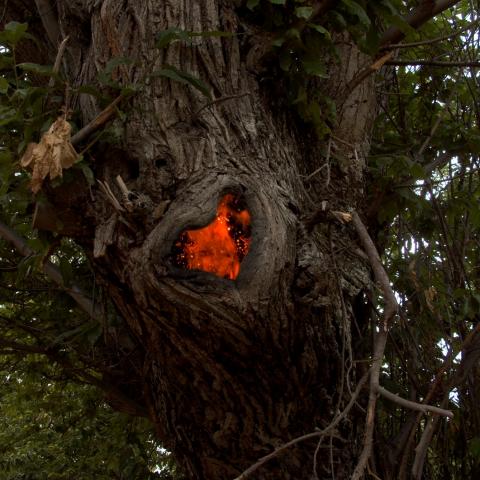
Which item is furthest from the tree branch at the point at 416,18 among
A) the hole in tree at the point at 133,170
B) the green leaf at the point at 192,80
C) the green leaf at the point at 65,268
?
the green leaf at the point at 65,268

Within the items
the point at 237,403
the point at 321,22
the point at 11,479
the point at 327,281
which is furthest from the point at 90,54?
the point at 11,479

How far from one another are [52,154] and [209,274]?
0.68 m

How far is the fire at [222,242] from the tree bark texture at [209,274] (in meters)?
0.11

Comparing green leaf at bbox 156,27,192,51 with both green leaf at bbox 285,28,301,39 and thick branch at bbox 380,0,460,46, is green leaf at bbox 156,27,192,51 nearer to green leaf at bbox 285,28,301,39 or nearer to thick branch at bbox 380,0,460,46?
green leaf at bbox 285,28,301,39

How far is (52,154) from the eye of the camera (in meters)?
1.61

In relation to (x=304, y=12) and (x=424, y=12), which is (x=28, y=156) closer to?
(x=304, y=12)

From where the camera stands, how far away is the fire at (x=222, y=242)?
1.79m

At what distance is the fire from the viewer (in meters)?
1.79

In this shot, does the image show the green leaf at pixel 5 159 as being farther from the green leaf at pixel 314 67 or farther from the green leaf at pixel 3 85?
the green leaf at pixel 314 67

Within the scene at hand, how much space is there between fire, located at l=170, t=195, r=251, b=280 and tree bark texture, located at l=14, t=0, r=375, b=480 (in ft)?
0.37

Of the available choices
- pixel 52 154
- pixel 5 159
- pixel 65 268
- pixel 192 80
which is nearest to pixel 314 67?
pixel 192 80

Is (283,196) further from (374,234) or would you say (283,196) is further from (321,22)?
(374,234)

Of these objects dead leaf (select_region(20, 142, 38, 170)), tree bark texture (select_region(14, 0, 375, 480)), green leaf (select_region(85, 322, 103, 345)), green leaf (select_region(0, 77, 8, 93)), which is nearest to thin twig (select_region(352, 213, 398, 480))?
tree bark texture (select_region(14, 0, 375, 480))

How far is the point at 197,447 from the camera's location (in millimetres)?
2062
